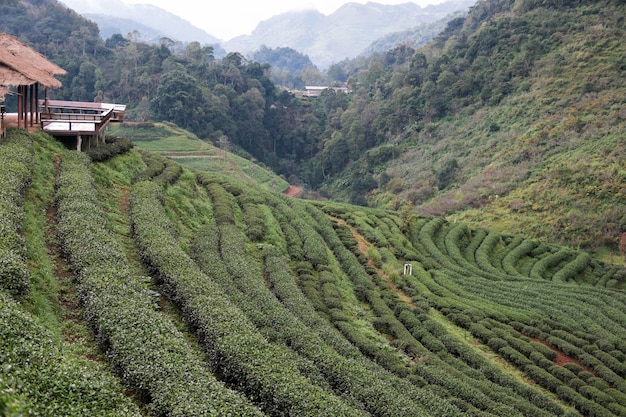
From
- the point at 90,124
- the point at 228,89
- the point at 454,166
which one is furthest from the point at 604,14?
the point at 90,124

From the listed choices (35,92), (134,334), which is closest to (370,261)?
(35,92)

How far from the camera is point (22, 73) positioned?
21203 mm

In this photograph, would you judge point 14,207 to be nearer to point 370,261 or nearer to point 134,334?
point 134,334

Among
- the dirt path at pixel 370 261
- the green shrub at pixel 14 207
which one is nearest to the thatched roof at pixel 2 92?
the green shrub at pixel 14 207

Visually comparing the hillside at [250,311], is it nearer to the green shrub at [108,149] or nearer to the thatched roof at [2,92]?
the green shrub at [108,149]

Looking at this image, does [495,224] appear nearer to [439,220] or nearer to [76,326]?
[439,220]

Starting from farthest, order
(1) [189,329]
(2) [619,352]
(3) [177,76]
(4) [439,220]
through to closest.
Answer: (3) [177,76]
(4) [439,220]
(2) [619,352]
(1) [189,329]

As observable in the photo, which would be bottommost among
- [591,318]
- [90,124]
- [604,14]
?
[591,318]

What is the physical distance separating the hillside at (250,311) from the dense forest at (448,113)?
12.8 metres

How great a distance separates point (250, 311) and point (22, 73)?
539 inches

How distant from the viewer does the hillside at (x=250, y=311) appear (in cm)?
1038

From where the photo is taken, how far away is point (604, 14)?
7331cm

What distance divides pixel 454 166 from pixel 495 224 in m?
16.4

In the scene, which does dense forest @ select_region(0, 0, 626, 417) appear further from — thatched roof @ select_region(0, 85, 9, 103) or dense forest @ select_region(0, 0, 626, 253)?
thatched roof @ select_region(0, 85, 9, 103)
